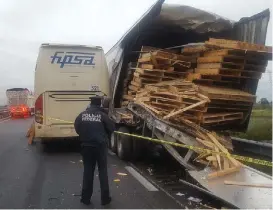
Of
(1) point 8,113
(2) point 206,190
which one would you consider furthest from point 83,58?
(1) point 8,113

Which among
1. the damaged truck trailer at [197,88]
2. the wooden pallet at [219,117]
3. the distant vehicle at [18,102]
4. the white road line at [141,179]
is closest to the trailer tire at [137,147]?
the damaged truck trailer at [197,88]

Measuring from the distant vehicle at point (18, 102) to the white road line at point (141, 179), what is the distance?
28529 millimetres

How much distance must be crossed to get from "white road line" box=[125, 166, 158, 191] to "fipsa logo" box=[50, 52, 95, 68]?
395 centimetres

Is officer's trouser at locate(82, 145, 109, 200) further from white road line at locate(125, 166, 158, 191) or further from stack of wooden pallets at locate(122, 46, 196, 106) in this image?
stack of wooden pallets at locate(122, 46, 196, 106)

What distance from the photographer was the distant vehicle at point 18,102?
35.8 meters

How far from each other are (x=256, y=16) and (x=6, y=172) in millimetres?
6953

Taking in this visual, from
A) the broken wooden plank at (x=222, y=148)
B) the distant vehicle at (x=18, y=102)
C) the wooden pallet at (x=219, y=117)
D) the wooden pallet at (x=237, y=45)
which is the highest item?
the wooden pallet at (x=237, y=45)

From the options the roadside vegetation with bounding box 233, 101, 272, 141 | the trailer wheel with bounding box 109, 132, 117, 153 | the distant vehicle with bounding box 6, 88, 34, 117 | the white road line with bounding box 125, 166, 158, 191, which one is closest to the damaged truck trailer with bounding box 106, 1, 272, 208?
the trailer wheel with bounding box 109, 132, 117, 153

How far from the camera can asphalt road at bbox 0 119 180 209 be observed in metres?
6.41

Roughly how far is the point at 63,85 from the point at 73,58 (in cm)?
92

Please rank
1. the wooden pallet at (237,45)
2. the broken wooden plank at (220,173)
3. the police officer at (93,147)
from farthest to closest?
the wooden pallet at (237,45) → the police officer at (93,147) → the broken wooden plank at (220,173)

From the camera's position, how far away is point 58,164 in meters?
10.0

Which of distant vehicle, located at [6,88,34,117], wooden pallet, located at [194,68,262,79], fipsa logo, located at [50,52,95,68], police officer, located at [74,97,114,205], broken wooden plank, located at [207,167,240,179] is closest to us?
broken wooden plank, located at [207,167,240,179]

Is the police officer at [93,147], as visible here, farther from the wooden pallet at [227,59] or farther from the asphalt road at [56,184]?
the wooden pallet at [227,59]
